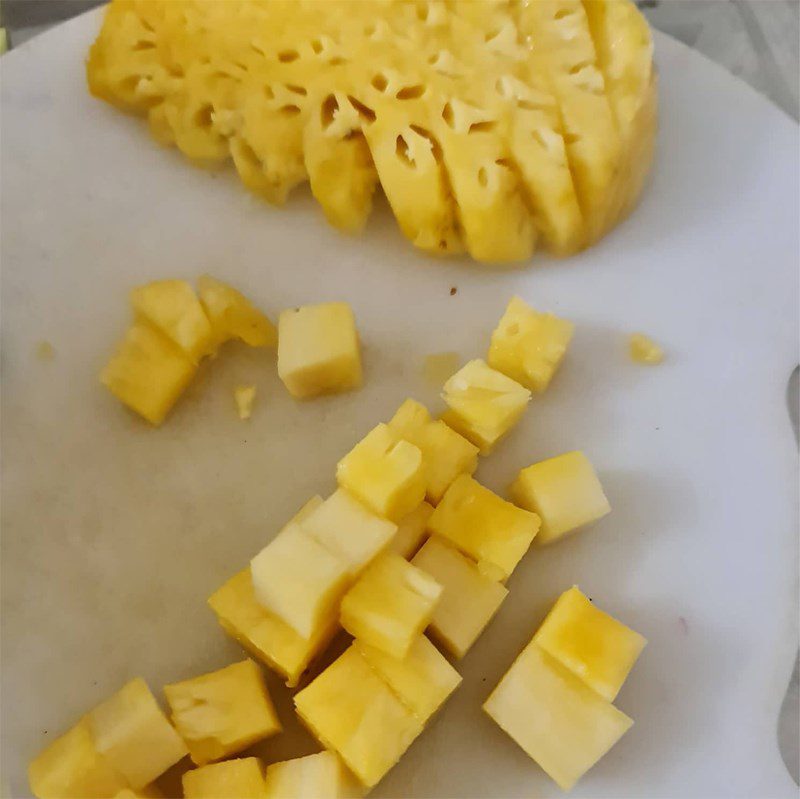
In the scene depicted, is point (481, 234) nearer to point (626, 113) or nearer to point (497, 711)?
point (626, 113)

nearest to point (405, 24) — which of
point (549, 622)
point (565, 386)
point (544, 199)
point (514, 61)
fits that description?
point (514, 61)

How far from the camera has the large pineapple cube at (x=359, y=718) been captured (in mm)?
759

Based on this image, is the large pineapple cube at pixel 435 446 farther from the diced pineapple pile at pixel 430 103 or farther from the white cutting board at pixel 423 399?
the diced pineapple pile at pixel 430 103

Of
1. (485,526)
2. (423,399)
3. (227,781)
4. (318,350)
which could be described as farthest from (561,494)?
(227,781)

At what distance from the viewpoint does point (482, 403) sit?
909 mm

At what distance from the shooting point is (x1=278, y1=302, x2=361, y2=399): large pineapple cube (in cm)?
93

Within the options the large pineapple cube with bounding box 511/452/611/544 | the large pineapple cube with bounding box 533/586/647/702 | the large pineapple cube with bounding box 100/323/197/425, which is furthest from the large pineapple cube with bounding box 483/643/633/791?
the large pineapple cube with bounding box 100/323/197/425

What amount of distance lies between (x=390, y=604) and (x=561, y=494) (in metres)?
0.22

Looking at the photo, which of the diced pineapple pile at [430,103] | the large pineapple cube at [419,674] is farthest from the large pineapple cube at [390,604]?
the diced pineapple pile at [430,103]

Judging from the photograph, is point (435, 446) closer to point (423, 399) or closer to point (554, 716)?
point (423, 399)

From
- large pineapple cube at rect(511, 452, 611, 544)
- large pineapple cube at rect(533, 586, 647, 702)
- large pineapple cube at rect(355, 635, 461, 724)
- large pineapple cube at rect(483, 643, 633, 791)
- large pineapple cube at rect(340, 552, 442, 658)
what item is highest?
large pineapple cube at rect(340, 552, 442, 658)

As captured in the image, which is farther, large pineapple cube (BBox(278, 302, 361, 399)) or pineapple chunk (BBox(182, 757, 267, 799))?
large pineapple cube (BBox(278, 302, 361, 399))

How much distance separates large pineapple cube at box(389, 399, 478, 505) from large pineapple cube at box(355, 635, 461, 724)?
0.54 ft

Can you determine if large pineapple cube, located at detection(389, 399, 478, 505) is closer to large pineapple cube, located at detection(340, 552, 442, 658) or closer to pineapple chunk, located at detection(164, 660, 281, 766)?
large pineapple cube, located at detection(340, 552, 442, 658)
